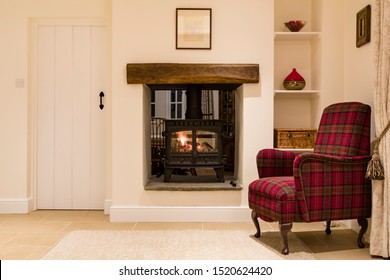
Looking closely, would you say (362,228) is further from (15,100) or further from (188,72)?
(15,100)

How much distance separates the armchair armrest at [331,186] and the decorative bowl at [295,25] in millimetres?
1721

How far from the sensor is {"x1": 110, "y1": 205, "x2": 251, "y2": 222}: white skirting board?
13.0ft

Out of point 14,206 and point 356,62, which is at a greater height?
point 356,62

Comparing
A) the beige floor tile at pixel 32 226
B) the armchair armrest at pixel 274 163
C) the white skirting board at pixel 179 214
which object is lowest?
the beige floor tile at pixel 32 226

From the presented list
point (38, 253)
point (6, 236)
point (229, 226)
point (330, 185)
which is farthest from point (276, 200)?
point (6, 236)

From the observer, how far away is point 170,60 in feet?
13.0

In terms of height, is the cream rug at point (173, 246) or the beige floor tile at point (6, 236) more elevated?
Result: the cream rug at point (173, 246)

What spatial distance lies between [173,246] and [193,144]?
131 centimetres

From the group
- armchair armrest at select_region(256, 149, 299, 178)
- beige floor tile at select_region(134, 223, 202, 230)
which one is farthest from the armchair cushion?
beige floor tile at select_region(134, 223, 202, 230)

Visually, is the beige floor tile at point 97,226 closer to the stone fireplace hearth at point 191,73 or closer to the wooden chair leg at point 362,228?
the stone fireplace hearth at point 191,73

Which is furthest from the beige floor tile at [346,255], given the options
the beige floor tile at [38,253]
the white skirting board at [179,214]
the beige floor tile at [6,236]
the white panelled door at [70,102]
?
the white panelled door at [70,102]

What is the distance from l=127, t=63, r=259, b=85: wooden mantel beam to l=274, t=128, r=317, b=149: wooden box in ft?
1.90

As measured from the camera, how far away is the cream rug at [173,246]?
283cm

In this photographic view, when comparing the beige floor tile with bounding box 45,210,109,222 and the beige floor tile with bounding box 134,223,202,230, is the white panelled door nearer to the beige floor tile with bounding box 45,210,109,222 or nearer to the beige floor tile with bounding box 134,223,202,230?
the beige floor tile with bounding box 45,210,109,222
